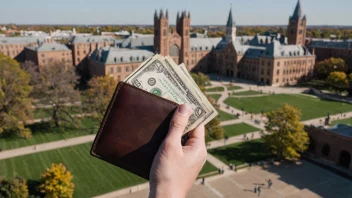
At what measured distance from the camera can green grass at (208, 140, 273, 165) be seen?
117 feet

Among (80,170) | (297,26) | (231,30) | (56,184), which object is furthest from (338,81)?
(56,184)

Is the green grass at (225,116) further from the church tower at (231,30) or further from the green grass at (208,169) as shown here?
the church tower at (231,30)

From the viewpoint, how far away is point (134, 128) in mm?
6301

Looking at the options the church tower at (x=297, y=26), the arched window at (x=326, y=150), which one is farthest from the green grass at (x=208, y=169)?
the church tower at (x=297, y=26)

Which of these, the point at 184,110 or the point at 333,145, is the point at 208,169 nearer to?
the point at 333,145

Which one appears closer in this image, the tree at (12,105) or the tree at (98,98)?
the tree at (12,105)

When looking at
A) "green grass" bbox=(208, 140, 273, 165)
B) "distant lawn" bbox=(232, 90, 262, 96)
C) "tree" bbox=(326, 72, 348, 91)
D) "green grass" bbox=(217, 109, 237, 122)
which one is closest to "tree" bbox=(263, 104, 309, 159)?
"green grass" bbox=(208, 140, 273, 165)

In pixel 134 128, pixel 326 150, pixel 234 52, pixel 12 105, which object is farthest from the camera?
pixel 234 52

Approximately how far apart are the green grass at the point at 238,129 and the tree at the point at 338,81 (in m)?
36.7

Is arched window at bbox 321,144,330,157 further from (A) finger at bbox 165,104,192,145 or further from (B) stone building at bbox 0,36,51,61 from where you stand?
(B) stone building at bbox 0,36,51,61

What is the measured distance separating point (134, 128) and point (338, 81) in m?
76.4

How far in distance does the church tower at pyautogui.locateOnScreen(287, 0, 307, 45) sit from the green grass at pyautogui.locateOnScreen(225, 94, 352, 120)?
3472 cm

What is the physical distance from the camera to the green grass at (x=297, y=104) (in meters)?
56.5

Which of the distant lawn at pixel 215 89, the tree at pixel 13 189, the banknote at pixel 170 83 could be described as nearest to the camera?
the banknote at pixel 170 83
